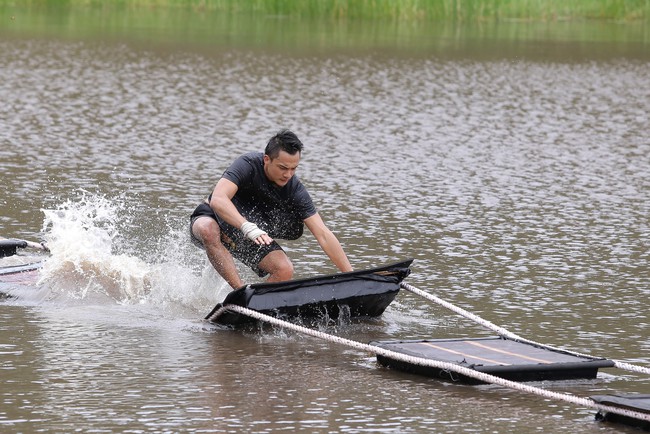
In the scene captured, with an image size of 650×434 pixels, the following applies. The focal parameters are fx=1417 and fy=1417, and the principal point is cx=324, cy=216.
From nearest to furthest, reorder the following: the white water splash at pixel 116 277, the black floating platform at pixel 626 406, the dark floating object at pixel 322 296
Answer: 1. the black floating platform at pixel 626 406
2. the dark floating object at pixel 322 296
3. the white water splash at pixel 116 277

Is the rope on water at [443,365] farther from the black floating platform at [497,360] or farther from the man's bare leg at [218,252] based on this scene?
the man's bare leg at [218,252]

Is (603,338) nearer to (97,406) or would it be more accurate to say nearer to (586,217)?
(97,406)

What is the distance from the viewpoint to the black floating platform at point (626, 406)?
6797 millimetres

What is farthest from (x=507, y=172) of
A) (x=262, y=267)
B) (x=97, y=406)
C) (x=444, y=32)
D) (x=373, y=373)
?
(x=444, y=32)

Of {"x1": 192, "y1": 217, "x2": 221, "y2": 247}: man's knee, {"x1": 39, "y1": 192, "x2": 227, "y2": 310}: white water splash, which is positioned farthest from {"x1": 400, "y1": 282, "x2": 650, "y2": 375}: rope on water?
{"x1": 39, "y1": 192, "x2": 227, "y2": 310}: white water splash

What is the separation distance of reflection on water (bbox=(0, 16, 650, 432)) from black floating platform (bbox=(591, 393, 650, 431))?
0.14 meters

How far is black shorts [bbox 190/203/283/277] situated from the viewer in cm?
930

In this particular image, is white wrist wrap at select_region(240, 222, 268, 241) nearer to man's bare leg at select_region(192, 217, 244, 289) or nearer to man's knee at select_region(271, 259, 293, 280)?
man's bare leg at select_region(192, 217, 244, 289)

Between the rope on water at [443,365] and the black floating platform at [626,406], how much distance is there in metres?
0.02

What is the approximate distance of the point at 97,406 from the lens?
23.3 feet

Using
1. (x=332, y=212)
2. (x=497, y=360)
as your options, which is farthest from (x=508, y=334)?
(x=332, y=212)

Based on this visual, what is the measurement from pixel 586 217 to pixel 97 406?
24.9 feet

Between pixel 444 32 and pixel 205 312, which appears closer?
pixel 205 312

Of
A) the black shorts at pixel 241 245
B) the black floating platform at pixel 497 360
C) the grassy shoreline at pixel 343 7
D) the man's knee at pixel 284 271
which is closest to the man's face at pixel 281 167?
the black shorts at pixel 241 245
